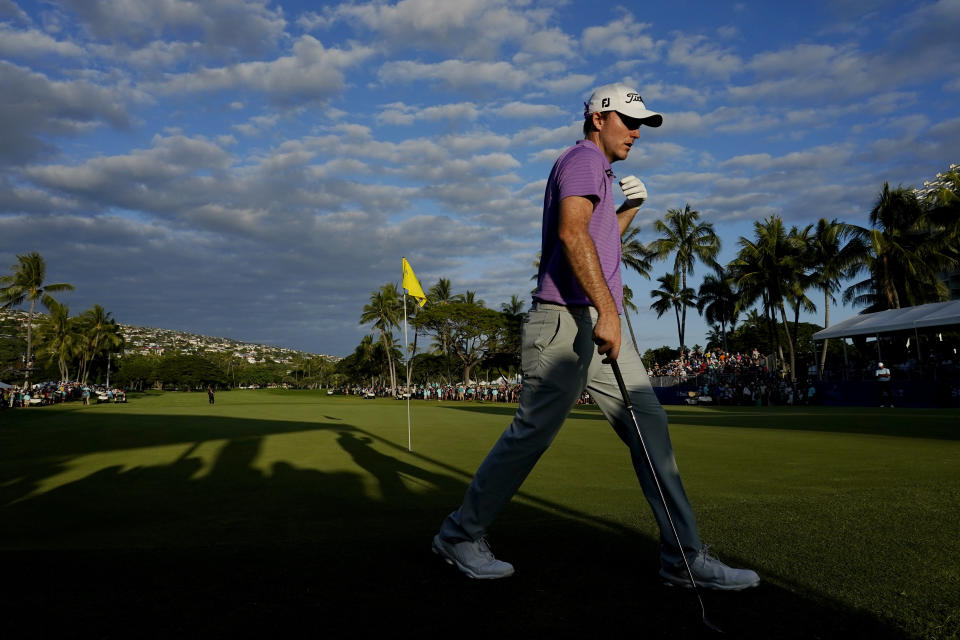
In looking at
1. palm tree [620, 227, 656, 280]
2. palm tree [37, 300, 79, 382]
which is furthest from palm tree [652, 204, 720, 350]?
palm tree [37, 300, 79, 382]

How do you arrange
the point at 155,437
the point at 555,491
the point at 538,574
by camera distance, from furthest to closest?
the point at 155,437 < the point at 555,491 < the point at 538,574

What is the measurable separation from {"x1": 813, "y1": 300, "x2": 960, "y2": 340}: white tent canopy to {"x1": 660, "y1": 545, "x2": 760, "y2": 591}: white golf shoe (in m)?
28.6

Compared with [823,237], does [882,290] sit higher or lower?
lower

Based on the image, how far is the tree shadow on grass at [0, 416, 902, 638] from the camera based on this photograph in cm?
212

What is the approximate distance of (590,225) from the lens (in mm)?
2973

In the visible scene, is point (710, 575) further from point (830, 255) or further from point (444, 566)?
point (830, 255)

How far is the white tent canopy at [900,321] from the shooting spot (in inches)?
1036

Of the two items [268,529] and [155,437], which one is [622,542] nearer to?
[268,529]

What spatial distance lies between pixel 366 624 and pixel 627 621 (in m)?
0.89

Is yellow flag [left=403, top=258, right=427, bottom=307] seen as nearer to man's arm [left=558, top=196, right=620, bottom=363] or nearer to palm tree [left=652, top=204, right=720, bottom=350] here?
man's arm [left=558, top=196, right=620, bottom=363]

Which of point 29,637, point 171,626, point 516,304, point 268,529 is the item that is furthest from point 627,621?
point 516,304

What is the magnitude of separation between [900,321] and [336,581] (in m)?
32.4

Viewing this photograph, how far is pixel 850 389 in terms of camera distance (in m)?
27.7

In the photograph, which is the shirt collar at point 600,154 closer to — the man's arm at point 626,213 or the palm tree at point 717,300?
the man's arm at point 626,213
